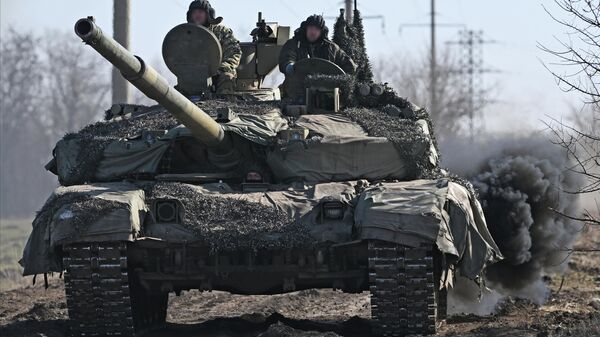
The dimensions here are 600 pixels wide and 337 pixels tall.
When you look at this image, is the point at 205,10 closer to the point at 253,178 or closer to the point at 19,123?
the point at 253,178

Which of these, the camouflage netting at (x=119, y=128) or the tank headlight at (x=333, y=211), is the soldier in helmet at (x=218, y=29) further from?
the tank headlight at (x=333, y=211)

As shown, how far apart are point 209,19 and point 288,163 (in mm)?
3133

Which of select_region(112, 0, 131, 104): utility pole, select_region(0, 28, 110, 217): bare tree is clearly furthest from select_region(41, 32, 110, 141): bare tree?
select_region(112, 0, 131, 104): utility pole

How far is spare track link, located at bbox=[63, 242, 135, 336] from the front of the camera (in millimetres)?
13391

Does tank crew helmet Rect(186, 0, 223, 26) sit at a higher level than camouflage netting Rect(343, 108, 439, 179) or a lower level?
higher

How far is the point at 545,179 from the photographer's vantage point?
20719mm

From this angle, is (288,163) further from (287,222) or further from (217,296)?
(217,296)

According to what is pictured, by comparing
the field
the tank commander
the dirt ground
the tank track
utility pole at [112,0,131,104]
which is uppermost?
utility pole at [112,0,131,104]

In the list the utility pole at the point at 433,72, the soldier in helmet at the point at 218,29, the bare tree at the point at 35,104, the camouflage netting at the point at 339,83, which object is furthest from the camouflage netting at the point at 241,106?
the bare tree at the point at 35,104

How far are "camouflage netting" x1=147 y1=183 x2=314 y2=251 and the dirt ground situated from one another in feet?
2.63

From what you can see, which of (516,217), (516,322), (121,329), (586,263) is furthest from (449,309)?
(586,263)

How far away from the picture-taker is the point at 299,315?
667 inches

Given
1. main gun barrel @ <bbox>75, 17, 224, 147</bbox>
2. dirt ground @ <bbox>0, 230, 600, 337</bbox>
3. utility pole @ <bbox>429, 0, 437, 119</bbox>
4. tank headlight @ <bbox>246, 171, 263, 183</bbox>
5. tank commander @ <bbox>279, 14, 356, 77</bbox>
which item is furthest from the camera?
utility pole @ <bbox>429, 0, 437, 119</bbox>

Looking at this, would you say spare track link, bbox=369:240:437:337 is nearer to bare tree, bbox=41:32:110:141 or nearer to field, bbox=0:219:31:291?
field, bbox=0:219:31:291
